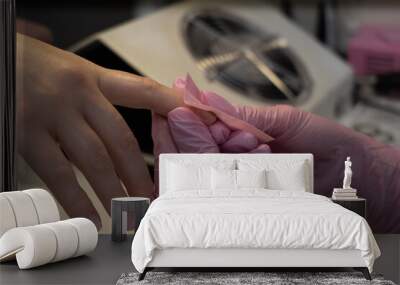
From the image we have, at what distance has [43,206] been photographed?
5113mm

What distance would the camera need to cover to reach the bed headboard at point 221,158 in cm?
588

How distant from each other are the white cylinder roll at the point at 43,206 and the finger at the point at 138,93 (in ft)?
4.03

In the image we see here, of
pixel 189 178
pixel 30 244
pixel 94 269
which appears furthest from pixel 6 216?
pixel 189 178

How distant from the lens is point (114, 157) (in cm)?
610

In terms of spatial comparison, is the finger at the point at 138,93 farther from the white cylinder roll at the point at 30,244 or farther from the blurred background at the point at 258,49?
the white cylinder roll at the point at 30,244

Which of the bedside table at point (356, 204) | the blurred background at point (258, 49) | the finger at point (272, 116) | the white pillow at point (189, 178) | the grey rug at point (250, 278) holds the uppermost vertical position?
the blurred background at point (258, 49)

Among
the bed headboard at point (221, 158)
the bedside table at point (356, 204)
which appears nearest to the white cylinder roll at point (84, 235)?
the bed headboard at point (221, 158)

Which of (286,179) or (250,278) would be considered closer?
(250,278)

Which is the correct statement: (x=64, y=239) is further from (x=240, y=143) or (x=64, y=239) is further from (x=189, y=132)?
(x=240, y=143)

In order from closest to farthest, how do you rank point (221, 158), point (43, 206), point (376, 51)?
1. point (43, 206)
2. point (221, 158)
3. point (376, 51)

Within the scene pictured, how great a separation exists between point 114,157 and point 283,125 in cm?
143

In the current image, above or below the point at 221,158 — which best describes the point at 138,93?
above

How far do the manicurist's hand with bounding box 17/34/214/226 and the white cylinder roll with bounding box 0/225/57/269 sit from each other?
4.74 ft

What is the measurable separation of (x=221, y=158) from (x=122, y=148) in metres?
0.84
